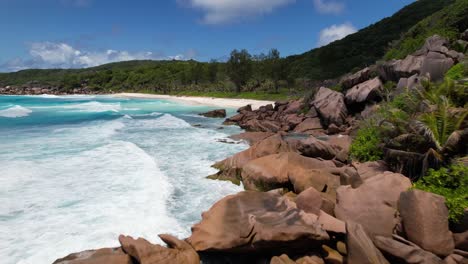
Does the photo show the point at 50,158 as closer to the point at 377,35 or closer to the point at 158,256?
the point at 158,256

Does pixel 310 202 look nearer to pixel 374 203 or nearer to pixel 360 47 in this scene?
pixel 374 203

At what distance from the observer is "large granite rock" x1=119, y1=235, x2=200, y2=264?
7.97 m

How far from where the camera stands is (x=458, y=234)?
7.84 meters

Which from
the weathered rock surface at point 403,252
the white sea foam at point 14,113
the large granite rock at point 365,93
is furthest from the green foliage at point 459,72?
the white sea foam at point 14,113

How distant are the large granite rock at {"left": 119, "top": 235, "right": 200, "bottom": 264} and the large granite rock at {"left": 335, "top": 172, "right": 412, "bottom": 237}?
4309 millimetres

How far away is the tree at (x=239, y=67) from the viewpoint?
89.8 m

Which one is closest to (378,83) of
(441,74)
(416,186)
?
(441,74)

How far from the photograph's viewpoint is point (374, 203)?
29.4ft

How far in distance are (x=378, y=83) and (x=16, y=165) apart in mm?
27245

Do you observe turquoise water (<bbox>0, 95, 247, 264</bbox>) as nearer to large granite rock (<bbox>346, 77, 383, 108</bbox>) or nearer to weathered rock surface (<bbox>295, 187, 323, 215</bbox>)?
weathered rock surface (<bbox>295, 187, 323, 215</bbox>)

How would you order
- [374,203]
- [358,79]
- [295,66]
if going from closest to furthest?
[374,203] → [358,79] → [295,66]

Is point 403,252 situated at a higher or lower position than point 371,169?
lower

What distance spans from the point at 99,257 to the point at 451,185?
388 inches

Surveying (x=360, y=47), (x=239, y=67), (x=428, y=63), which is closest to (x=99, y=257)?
(x=428, y=63)
